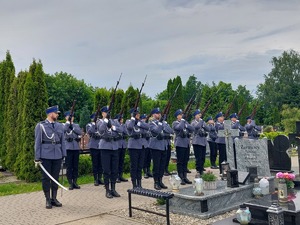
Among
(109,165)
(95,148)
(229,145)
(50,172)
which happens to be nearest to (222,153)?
(229,145)

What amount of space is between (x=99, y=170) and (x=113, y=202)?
8.59 ft

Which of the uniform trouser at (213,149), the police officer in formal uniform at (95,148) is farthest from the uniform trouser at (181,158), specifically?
the uniform trouser at (213,149)

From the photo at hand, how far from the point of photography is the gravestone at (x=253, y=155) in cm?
983

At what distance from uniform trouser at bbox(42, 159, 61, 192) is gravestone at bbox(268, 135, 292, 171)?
243 inches

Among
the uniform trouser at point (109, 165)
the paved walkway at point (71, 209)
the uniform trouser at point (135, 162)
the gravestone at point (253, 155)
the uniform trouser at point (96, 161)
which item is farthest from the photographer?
the uniform trouser at point (96, 161)

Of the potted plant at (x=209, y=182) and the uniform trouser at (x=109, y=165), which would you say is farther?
the uniform trouser at (x=109, y=165)

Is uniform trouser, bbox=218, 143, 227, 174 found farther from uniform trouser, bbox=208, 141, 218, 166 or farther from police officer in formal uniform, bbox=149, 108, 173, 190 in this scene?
police officer in formal uniform, bbox=149, 108, 173, 190

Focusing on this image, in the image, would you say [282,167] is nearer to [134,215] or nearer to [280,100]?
[134,215]

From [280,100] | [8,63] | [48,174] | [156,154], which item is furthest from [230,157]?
[280,100]

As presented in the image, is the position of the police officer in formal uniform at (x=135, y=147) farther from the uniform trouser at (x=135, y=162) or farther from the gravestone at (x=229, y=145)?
the gravestone at (x=229, y=145)

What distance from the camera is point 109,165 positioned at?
28.8 feet

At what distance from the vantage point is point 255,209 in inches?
246

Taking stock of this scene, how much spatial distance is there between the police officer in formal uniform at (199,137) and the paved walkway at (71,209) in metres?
2.98

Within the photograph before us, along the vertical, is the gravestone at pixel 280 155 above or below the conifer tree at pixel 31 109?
below
